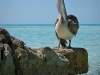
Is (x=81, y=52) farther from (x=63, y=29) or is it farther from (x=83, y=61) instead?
(x=63, y=29)

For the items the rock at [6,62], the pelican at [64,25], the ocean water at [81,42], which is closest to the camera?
the rock at [6,62]

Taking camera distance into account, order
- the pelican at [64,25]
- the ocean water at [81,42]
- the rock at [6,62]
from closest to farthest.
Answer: the rock at [6,62] < the pelican at [64,25] < the ocean water at [81,42]

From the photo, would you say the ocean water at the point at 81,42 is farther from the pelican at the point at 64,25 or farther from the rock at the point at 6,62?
the rock at the point at 6,62

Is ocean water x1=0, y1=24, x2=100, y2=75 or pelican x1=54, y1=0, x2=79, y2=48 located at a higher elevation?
pelican x1=54, y1=0, x2=79, y2=48

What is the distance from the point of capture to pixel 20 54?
11.5 feet

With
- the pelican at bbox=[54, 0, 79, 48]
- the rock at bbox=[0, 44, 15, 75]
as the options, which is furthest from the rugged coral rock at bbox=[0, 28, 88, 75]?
the pelican at bbox=[54, 0, 79, 48]

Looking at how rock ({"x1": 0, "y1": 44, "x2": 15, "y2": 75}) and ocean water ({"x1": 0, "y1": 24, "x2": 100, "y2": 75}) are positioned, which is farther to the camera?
ocean water ({"x1": 0, "y1": 24, "x2": 100, "y2": 75})

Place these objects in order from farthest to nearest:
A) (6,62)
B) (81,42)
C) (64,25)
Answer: (81,42) < (64,25) < (6,62)

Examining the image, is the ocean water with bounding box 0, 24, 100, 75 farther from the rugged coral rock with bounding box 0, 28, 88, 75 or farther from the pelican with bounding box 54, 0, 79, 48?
the rugged coral rock with bounding box 0, 28, 88, 75

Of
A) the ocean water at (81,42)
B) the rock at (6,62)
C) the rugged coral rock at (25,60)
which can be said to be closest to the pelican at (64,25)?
the rugged coral rock at (25,60)

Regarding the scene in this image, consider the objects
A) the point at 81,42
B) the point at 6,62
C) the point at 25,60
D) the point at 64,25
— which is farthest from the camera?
the point at 81,42

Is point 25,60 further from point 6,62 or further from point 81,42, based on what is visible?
point 81,42

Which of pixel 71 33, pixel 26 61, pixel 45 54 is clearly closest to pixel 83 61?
pixel 71 33

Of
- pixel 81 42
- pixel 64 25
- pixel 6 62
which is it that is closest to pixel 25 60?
pixel 6 62
